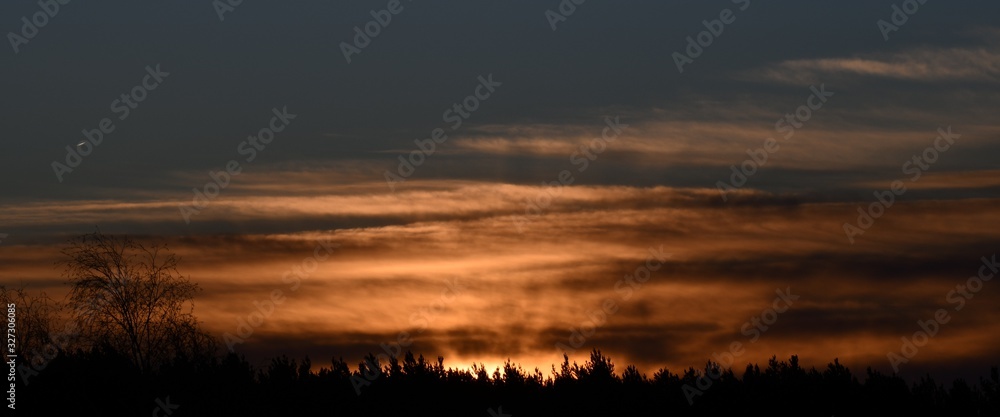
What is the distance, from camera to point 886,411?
995 inches

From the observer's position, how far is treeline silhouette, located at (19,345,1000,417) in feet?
84.3

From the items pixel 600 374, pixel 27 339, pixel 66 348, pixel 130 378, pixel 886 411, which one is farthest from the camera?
pixel 27 339

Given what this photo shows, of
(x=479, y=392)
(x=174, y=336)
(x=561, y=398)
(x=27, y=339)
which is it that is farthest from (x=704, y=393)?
(x=27, y=339)

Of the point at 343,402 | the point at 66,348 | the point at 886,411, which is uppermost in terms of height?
the point at 66,348

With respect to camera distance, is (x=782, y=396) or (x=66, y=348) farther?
(x=66, y=348)

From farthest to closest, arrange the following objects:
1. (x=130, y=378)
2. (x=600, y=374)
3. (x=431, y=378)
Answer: (x=130, y=378) → (x=431, y=378) → (x=600, y=374)

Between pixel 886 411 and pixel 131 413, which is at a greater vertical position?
pixel 131 413

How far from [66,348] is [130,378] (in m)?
10.2

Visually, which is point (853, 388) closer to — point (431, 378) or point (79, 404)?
point (431, 378)

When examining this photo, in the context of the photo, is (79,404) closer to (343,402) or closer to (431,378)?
(343,402)

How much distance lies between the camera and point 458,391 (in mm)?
30672

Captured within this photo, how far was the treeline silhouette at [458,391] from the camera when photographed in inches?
1011

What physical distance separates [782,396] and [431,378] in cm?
963

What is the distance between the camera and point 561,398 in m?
28.7
